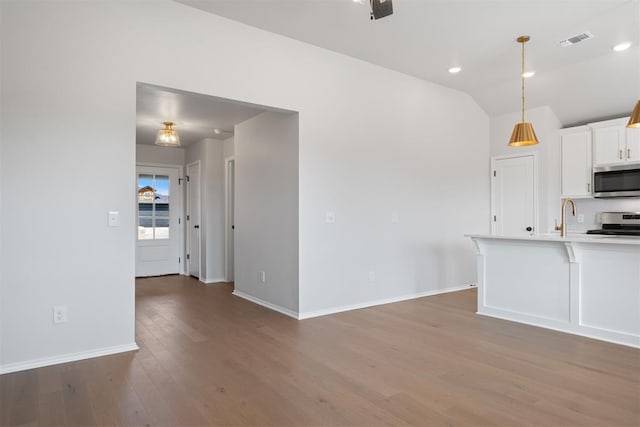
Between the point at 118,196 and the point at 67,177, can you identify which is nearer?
the point at 67,177

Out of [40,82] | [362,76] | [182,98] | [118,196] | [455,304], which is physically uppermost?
[362,76]

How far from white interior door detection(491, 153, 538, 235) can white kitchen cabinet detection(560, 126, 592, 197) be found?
40 centimetres

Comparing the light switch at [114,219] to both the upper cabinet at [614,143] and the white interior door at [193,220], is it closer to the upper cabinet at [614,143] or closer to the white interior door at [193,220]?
the white interior door at [193,220]

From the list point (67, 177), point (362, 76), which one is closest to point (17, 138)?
point (67, 177)

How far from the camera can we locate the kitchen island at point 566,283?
340 cm

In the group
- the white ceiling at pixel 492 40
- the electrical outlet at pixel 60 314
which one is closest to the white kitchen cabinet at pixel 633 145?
the white ceiling at pixel 492 40

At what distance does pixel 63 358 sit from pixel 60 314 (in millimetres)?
329

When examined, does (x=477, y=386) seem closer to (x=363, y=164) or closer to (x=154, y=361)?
(x=154, y=361)

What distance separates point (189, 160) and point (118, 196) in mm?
4615

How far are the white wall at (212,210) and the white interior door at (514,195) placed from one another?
4522 millimetres


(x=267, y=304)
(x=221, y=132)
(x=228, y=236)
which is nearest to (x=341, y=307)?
(x=267, y=304)

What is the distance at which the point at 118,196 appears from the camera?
10.5 feet

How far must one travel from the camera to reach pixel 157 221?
7.51 m

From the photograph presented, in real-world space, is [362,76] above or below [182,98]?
above
